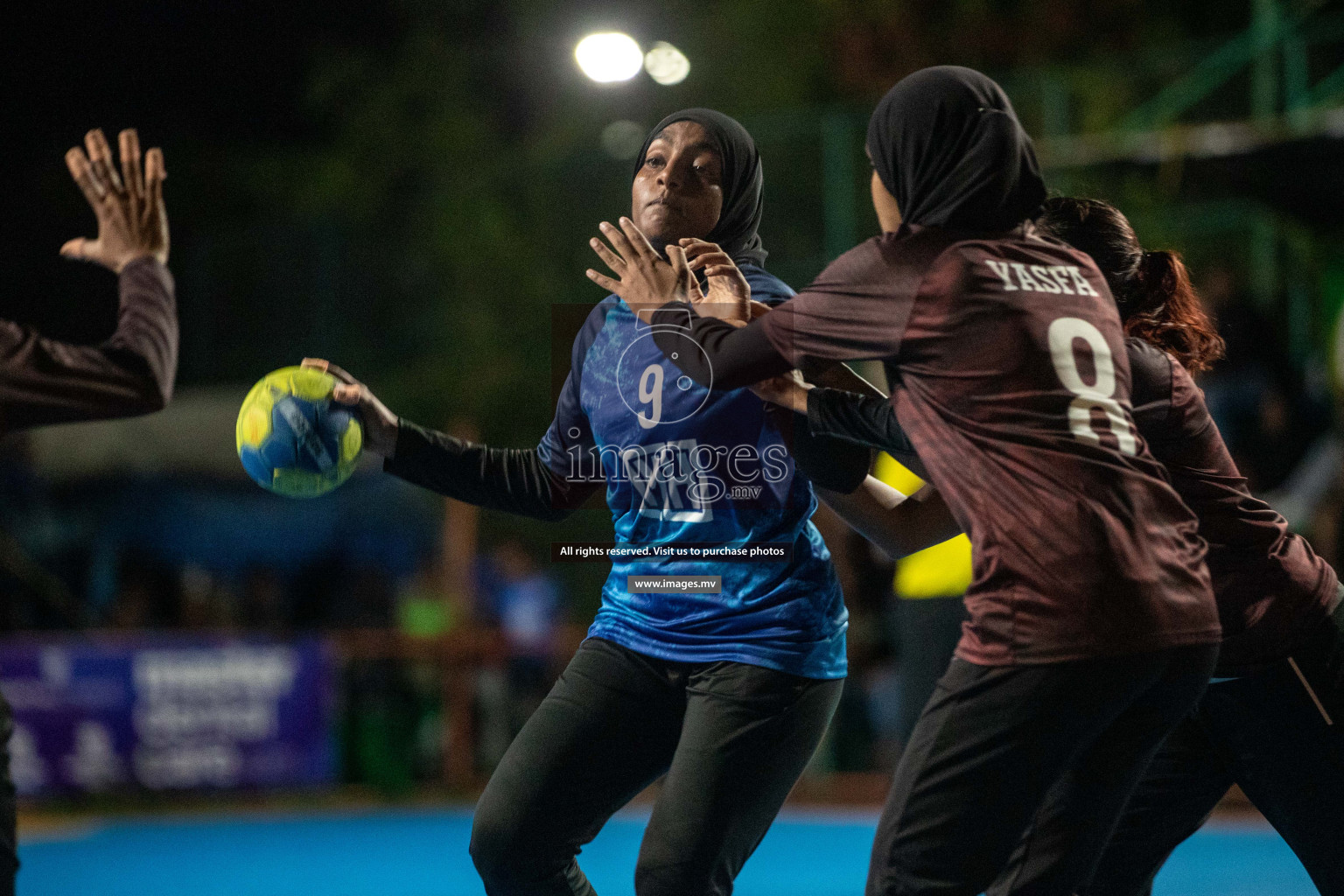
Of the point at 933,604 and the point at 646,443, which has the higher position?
the point at 646,443

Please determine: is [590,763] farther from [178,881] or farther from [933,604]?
[178,881]

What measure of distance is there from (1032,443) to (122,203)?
196 centimetres

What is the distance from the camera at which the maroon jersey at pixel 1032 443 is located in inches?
93.9

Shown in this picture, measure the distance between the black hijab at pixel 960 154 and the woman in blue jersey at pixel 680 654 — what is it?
0.64 meters

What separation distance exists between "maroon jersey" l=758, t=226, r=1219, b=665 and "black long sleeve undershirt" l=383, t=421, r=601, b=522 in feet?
3.88

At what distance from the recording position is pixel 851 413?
2889mm

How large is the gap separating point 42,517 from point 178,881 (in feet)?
23.7

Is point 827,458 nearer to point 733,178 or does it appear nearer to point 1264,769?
point 733,178

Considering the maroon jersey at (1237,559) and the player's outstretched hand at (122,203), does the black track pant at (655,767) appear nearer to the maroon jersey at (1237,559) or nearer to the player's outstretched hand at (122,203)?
the maroon jersey at (1237,559)

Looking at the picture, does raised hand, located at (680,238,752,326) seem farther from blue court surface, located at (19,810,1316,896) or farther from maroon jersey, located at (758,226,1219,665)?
blue court surface, located at (19,810,1316,896)

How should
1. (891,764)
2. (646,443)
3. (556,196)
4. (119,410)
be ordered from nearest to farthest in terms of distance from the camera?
(119,410) < (646,443) < (891,764) < (556,196)

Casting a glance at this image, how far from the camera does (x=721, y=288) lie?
3.13 m

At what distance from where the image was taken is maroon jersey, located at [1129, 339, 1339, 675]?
291 cm

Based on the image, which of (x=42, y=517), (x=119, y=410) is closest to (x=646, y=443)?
(x=119, y=410)
